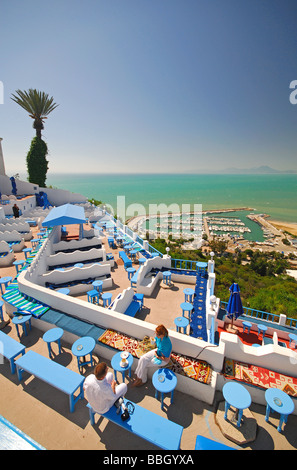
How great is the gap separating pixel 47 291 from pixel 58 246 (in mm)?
6925

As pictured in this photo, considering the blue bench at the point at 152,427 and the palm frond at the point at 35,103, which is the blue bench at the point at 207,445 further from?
the palm frond at the point at 35,103

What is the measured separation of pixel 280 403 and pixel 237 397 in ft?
2.55

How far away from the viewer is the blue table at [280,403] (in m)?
3.68

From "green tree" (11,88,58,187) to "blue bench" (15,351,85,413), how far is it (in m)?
32.3

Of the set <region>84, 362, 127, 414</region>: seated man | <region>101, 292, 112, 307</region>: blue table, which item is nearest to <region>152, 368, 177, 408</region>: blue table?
<region>84, 362, 127, 414</region>: seated man

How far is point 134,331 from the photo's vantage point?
5.48m

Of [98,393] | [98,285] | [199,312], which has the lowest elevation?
[199,312]

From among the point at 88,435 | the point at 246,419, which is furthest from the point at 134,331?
the point at 246,419

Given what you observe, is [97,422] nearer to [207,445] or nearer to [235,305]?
[207,445]

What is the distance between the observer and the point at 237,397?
12.5ft

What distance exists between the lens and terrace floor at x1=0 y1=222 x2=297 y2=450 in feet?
11.7

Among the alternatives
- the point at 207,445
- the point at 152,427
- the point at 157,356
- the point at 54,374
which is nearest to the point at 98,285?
the point at 54,374

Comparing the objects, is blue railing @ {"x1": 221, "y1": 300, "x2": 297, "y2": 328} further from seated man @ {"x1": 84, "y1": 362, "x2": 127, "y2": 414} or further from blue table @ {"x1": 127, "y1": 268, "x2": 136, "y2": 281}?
seated man @ {"x1": 84, "y1": 362, "x2": 127, "y2": 414}
